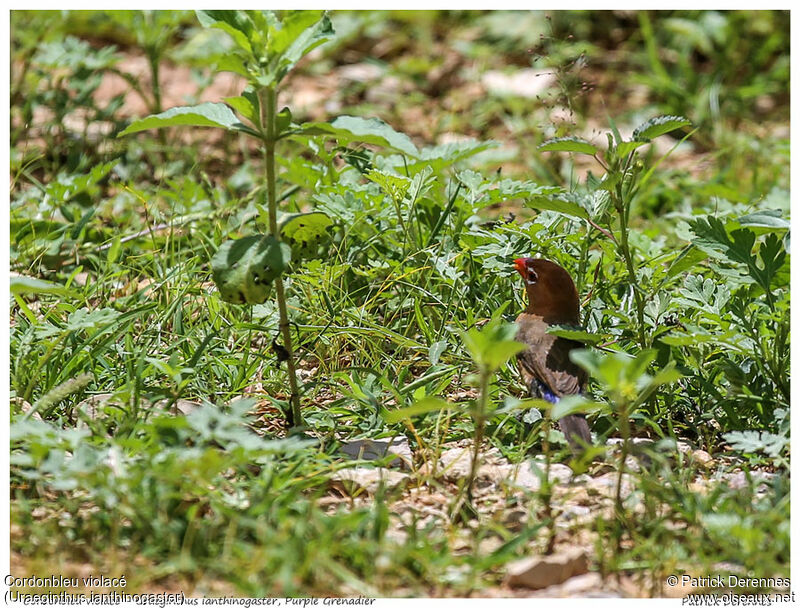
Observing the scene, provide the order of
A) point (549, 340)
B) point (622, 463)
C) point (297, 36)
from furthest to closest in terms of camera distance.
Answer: point (549, 340) → point (297, 36) → point (622, 463)

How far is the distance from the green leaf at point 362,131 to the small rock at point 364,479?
3.10 ft

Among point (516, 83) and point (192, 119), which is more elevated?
point (516, 83)

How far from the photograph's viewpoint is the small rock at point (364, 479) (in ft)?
9.25

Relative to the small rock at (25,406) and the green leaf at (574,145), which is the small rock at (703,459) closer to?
the green leaf at (574,145)

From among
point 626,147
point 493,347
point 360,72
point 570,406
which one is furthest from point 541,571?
point 360,72

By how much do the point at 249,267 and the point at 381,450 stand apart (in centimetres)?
76

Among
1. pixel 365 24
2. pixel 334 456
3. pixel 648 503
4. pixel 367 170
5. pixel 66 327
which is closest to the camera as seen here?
pixel 648 503

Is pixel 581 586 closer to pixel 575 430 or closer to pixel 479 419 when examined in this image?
pixel 479 419

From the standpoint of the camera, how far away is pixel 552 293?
11.1 feet

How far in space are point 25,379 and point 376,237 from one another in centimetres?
138

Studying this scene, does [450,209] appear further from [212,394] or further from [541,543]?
[541,543]

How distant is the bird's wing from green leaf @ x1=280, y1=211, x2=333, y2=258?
30.5 inches

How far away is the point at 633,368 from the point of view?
2.46 m

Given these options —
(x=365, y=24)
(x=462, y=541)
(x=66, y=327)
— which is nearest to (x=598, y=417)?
(x=462, y=541)
